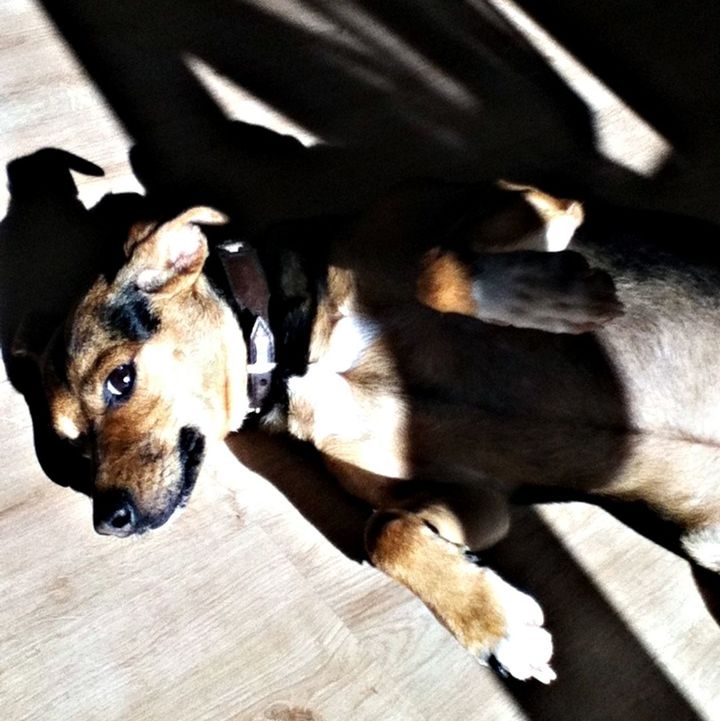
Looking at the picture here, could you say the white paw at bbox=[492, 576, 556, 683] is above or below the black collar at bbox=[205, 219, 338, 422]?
below

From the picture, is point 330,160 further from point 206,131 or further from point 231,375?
point 231,375

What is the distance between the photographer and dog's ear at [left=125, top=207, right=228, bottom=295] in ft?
8.32

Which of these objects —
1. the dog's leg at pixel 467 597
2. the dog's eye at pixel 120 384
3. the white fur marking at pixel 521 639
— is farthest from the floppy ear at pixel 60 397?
the white fur marking at pixel 521 639

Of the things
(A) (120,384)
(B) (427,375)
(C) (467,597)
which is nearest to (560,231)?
(B) (427,375)

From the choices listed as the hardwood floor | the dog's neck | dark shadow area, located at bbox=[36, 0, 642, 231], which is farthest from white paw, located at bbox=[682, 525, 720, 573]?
dark shadow area, located at bbox=[36, 0, 642, 231]

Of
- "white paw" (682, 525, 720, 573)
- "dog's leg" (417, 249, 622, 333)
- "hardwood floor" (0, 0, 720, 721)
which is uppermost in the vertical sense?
"dog's leg" (417, 249, 622, 333)

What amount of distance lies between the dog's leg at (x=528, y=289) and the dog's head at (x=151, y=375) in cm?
58

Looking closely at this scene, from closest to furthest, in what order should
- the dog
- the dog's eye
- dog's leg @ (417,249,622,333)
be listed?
dog's leg @ (417,249,622,333) → the dog → the dog's eye

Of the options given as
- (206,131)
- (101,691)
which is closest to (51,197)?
(206,131)

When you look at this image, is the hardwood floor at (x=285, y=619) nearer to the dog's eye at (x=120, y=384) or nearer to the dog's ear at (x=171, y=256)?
the dog's eye at (x=120, y=384)

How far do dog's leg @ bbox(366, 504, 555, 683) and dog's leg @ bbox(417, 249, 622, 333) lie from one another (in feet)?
1.83

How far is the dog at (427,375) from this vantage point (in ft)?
7.82

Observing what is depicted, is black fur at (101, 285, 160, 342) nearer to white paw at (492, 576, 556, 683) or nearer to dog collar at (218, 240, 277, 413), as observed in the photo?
dog collar at (218, 240, 277, 413)

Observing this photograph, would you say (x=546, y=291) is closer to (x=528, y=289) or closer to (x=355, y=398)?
(x=528, y=289)
